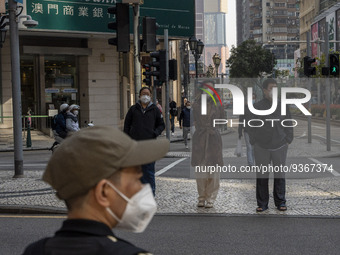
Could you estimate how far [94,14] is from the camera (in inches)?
1215

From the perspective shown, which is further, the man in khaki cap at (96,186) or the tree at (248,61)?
the tree at (248,61)

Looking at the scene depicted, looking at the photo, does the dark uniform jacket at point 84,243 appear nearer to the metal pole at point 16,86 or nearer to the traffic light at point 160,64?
the metal pole at point 16,86

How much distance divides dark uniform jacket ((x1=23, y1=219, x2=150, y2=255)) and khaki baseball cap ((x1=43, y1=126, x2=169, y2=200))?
104 millimetres

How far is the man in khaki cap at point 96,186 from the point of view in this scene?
197cm

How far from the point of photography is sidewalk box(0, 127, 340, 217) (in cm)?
991

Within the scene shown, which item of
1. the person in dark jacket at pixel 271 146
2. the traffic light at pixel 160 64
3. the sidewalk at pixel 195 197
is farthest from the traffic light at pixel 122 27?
the traffic light at pixel 160 64

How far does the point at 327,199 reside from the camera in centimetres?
1083

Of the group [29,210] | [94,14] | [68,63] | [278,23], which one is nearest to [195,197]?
[29,210]

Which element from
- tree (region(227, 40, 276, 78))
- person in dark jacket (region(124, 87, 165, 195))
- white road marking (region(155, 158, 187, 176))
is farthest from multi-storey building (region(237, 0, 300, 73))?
person in dark jacket (region(124, 87, 165, 195))

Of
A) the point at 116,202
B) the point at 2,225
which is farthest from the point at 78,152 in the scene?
the point at 2,225

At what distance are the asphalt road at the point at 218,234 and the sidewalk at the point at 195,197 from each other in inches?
16.2

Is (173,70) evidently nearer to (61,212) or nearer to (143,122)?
(143,122)

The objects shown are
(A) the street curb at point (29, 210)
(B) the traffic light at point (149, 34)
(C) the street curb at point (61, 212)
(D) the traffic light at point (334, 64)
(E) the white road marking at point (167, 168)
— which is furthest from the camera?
(D) the traffic light at point (334, 64)

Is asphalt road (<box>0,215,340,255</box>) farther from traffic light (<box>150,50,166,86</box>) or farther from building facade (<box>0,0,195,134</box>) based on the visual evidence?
building facade (<box>0,0,195,134</box>)
